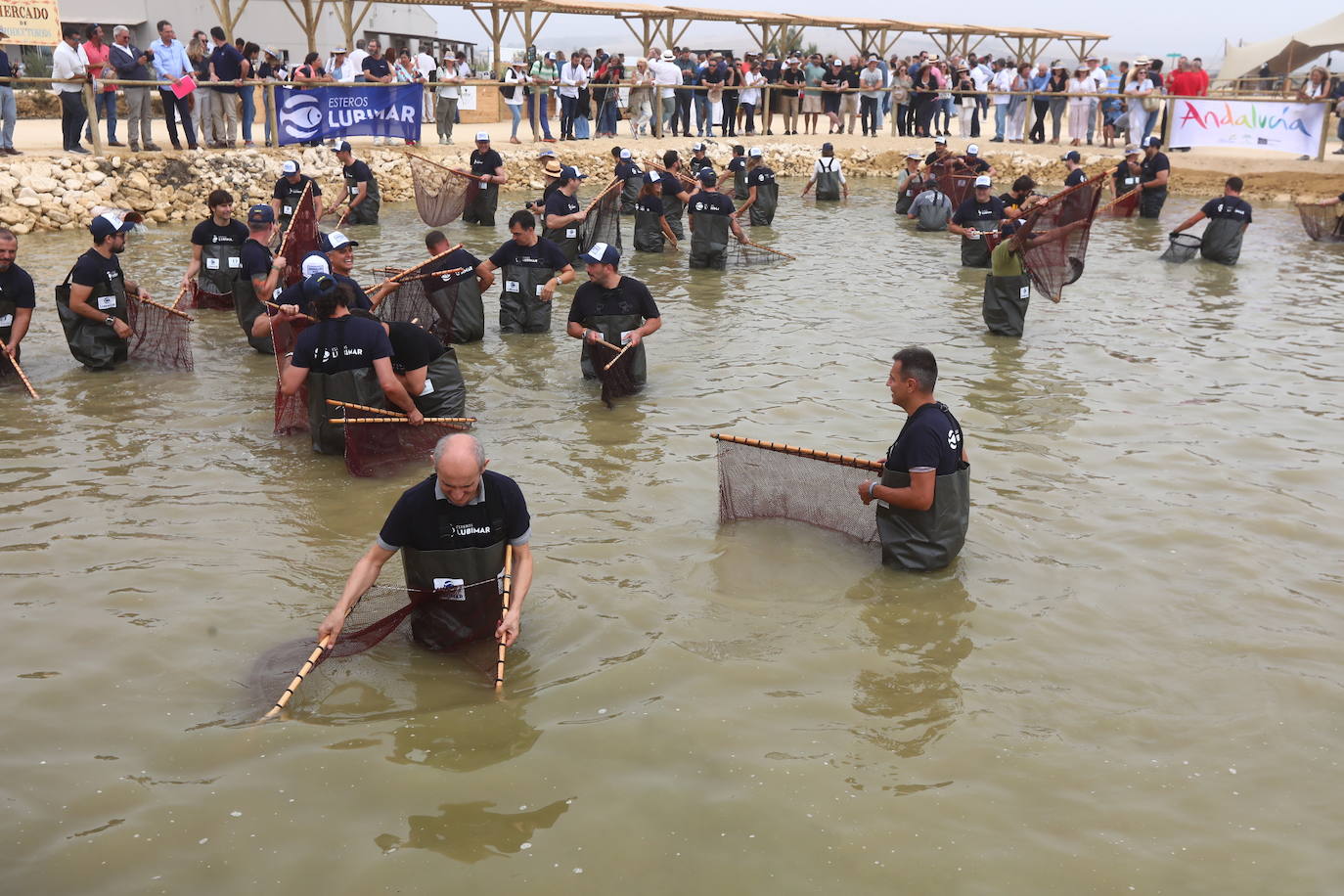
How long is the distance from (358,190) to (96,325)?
29.6 feet

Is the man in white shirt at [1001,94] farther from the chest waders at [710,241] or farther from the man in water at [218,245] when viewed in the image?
the man in water at [218,245]

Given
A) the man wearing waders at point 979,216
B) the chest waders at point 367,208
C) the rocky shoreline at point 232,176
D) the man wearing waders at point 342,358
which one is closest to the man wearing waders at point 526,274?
the man wearing waders at point 342,358

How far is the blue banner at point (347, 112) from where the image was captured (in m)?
22.3

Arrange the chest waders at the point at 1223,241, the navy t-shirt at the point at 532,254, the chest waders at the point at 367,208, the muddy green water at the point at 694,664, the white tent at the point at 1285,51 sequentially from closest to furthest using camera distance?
the muddy green water at the point at 694,664 → the navy t-shirt at the point at 532,254 → the chest waders at the point at 1223,241 → the chest waders at the point at 367,208 → the white tent at the point at 1285,51

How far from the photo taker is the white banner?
83.0 ft

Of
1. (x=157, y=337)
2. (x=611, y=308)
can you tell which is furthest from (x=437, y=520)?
(x=157, y=337)

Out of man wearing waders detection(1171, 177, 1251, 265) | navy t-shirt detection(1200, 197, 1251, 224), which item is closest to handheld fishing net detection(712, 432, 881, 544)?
man wearing waders detection(1171, 177, 1251, 265)

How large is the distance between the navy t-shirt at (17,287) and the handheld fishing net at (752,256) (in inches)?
382

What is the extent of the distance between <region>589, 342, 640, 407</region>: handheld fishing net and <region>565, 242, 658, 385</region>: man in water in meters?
0.09

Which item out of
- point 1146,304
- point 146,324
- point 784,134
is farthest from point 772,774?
point 784,134

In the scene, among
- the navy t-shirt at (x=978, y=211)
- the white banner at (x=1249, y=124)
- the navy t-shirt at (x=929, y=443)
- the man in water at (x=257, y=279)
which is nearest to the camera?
the navy t-shirt at (x=929, y=443)

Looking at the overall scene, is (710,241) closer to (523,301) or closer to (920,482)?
(523,301)

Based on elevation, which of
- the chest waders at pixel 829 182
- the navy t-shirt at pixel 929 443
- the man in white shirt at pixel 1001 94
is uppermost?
the man in white shirt at pixel 1001 94

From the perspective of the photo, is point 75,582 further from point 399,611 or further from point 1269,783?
point 1269,783
